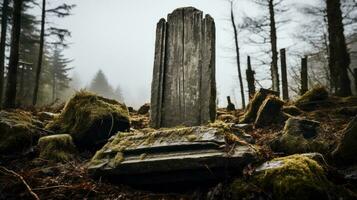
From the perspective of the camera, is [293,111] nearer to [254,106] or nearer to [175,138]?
[254,106]

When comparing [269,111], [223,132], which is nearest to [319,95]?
[269,111]

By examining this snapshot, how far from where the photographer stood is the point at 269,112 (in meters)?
6.04

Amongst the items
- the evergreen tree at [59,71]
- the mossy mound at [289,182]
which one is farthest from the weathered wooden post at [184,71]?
the evergreen tree at [59,71]

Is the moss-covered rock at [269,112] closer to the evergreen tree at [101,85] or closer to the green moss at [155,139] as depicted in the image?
the green moss at [155,139]

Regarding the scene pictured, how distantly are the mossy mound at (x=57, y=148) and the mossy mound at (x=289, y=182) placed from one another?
2475mm

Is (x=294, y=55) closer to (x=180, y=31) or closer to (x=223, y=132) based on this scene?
(x=180, y=31)

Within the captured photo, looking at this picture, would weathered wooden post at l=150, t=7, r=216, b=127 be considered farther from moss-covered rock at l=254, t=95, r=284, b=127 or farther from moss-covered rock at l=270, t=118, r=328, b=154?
moss-covered rock at l=254, t=95, r=284, b=127

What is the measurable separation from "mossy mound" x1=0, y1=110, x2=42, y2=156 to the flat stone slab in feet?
5.24

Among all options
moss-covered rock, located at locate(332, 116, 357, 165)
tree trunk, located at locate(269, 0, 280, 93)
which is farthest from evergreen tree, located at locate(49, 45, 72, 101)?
moss-covered rock, located at locate(332, 116, 357, 165)

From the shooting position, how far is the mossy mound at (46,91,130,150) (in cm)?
488

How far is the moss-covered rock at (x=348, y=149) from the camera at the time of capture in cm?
349

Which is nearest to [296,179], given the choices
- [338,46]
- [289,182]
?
[289,182]

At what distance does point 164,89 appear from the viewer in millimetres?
5113

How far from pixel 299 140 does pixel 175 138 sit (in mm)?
1576
